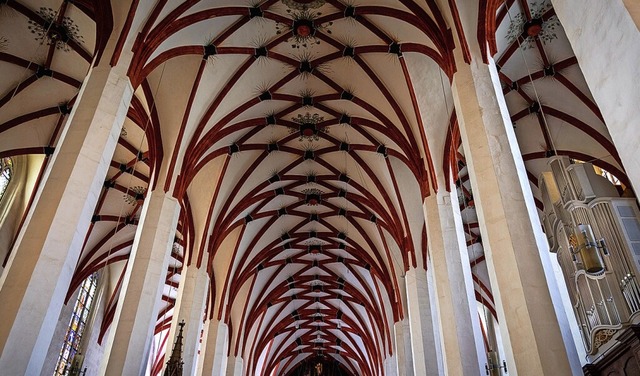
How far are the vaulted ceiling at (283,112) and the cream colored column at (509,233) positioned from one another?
1.75 m

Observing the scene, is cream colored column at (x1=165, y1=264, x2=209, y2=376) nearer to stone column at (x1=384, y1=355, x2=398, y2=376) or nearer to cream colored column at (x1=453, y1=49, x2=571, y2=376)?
cream colored column at (x1=453, y1=49, x2=571, y2=376)

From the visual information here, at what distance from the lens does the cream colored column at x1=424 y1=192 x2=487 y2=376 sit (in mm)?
10609

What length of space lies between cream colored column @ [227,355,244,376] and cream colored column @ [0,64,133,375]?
53.4ft

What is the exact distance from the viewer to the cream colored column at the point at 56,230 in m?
6.85

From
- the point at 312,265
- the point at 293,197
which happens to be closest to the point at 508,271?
the point at 293,197

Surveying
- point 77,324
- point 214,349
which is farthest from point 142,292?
point 77,324

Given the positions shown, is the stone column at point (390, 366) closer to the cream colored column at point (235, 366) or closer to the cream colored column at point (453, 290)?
the cream colored column at point (235, 366)

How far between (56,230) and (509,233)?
6.57 m

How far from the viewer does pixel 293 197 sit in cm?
2114

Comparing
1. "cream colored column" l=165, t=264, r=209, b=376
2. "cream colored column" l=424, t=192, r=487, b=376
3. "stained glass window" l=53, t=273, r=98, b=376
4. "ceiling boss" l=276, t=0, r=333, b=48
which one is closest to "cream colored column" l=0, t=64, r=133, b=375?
"ceiling boss" l=276, t=0, r=333, b=48

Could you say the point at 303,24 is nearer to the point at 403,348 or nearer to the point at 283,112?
the point at 283,112

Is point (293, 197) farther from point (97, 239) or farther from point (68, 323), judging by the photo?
point (68, 323)

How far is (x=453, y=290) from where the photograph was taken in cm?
1161

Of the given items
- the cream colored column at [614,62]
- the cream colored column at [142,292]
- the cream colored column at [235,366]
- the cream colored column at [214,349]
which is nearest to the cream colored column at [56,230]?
the cream colored column at [142,292]
